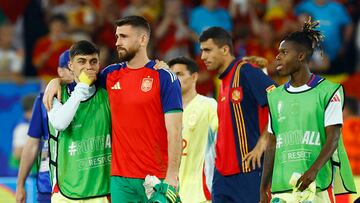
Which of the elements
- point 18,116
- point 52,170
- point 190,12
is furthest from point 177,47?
point 52,170

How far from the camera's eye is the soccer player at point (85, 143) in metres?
9.93

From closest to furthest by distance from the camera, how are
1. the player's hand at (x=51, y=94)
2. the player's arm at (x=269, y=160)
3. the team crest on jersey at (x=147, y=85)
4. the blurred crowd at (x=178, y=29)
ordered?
the player's arm at (x=269, y=160) < the team crest on jersey at (x=147, y=85) < the player's hand at (x=51, y=94) < the blurred crowd at (x=178, y=29)

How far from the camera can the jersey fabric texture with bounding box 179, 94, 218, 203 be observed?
12.2 meters

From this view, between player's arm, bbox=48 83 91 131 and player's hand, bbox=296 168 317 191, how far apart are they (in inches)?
81.4

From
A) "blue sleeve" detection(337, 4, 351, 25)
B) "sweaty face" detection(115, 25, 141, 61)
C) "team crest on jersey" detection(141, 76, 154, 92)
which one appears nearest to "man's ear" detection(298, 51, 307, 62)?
"team crest on jersey" detection(141, 76, 154, 92)

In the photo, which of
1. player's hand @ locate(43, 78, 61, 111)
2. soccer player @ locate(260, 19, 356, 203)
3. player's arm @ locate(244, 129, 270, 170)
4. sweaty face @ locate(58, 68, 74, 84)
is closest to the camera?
soccer player @ locate(260, 19, 356, 203)

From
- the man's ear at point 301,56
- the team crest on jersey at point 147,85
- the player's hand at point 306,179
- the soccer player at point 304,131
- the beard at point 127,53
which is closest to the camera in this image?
the player's hand at point 306,179

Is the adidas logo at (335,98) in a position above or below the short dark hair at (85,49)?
below

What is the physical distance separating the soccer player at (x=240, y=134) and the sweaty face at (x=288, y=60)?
1.73m

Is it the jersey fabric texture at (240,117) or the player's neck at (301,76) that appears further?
the jersey fabric texture at (240,117)

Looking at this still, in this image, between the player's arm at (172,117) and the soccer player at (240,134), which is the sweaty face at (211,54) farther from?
the player's arm at (172,117)

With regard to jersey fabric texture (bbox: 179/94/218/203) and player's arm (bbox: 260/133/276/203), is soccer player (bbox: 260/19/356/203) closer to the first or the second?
player's arm (bbox: 260/133/276/203)

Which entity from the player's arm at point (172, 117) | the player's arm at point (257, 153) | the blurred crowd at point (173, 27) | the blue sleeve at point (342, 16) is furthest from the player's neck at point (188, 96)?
the blue sleeve at point (342, 16)

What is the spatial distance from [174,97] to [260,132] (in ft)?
6.55
